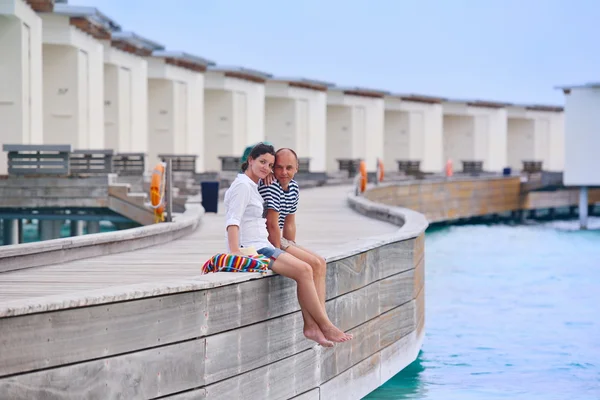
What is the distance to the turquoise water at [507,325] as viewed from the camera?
15.6 metres

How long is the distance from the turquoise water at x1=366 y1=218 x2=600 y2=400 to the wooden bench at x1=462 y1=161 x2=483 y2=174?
2435 centimetres

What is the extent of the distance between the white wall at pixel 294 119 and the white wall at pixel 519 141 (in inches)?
1017

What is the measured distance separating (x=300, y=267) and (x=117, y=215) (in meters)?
17.9

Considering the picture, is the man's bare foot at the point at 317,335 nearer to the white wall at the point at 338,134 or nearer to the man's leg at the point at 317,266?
the man's leg at the point at 317,266

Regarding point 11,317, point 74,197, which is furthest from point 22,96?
point 11,317

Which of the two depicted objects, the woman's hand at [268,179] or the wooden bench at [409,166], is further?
the wooden bench at [409,166]

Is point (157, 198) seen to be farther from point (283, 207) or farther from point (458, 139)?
point (458, 139)

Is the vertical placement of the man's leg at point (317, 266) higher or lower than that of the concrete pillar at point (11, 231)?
higher

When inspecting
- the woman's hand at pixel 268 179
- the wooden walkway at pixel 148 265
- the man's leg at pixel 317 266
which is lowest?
the wooden walkway at pixel 148 265

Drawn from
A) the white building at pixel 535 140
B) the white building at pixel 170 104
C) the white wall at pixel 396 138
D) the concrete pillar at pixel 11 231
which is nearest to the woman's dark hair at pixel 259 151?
the concrete pillar at pixel 11 231

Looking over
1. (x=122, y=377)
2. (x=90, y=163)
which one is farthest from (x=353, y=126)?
(x=122, y=377)

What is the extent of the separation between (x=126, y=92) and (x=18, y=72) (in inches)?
457

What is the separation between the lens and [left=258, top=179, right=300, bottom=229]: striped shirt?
9.41 metres

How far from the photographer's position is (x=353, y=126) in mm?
65125
